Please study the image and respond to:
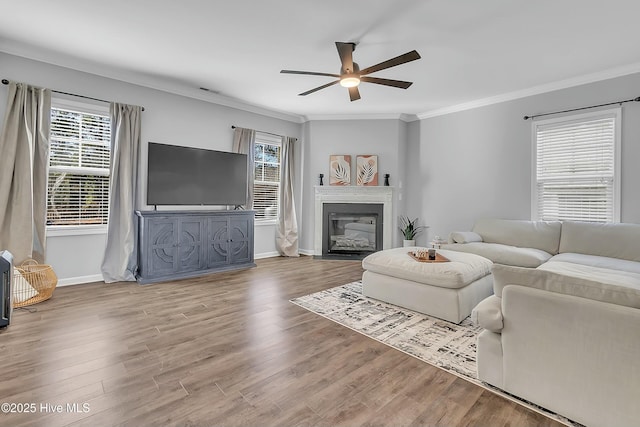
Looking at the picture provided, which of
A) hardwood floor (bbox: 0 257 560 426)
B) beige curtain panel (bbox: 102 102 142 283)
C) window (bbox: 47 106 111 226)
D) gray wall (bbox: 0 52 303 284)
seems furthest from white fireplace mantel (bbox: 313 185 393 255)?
window (bbox: 47 106 111 226)

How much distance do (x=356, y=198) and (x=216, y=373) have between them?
4.53 meters

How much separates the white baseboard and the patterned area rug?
276 cm

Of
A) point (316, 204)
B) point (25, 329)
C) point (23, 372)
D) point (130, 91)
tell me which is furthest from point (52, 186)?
point (316, 204)

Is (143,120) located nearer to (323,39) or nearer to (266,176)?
(266,176)

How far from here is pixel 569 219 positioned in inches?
172

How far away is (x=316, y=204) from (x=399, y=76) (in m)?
2.87

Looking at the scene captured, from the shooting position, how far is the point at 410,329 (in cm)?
269

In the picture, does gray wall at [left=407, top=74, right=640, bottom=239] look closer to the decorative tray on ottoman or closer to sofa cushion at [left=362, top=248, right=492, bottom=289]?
sofa cushion at [left=362, top=248, right=492, bottom=289]

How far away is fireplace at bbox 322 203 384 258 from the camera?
19.9ft

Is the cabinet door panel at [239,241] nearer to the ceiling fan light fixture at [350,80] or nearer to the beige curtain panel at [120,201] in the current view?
the beige curtain panel at [120,201]

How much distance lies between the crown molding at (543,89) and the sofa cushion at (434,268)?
302 centimetres

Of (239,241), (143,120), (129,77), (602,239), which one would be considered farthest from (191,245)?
(602,239)

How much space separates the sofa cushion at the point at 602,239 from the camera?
3520 millimetres

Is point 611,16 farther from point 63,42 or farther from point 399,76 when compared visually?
point 63,42
